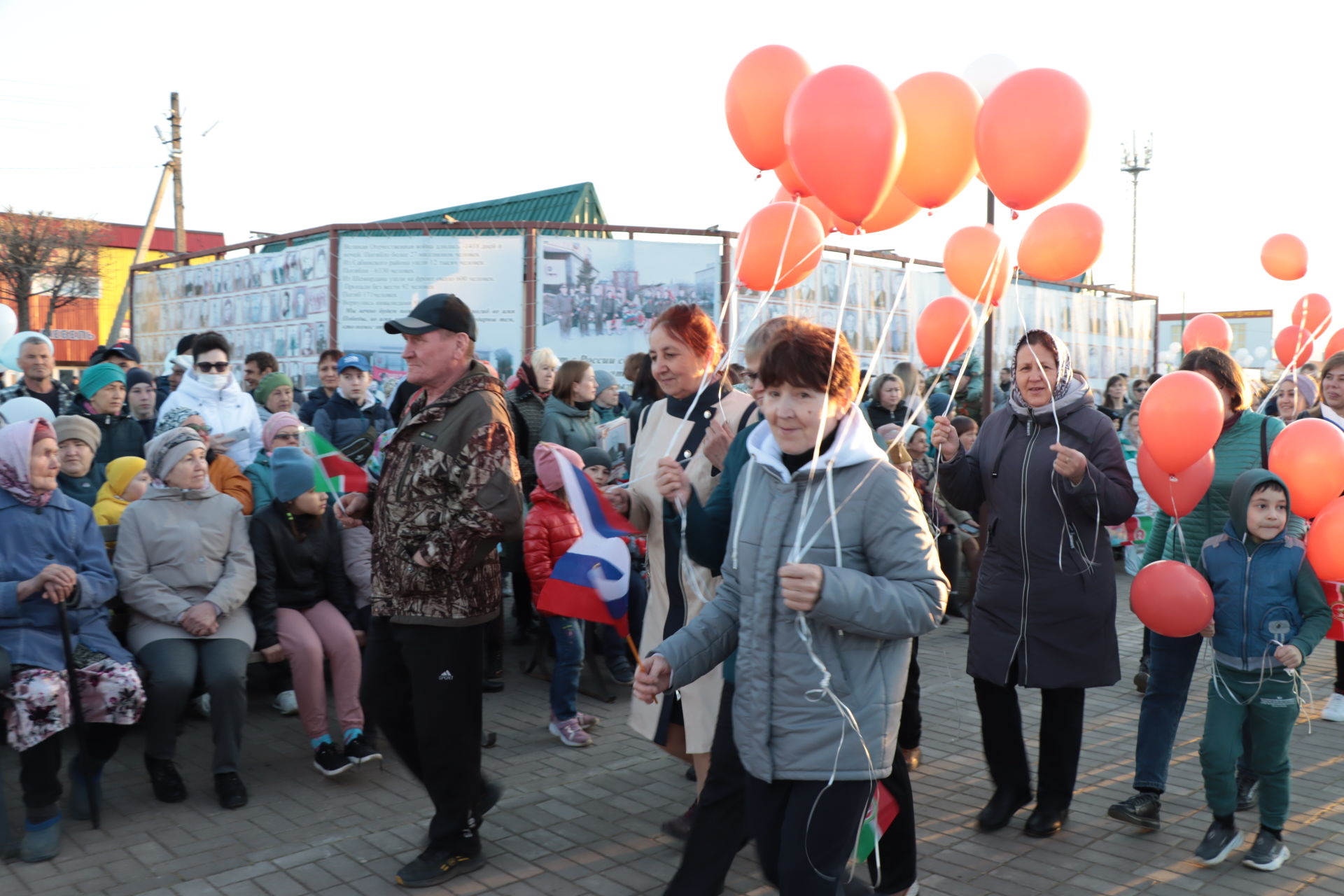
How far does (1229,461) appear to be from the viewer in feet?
15.0

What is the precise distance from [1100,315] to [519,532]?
18946 millimetres

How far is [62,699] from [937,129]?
175 inches

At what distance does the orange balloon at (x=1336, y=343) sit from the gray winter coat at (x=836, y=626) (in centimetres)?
490

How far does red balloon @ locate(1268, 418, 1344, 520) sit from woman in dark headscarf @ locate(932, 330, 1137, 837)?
702mm

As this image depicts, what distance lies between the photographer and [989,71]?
5121 millimetres

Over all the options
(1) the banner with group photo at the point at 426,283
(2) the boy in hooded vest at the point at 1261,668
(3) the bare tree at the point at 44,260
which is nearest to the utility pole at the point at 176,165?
(3) the bare tree at the point at 44,260

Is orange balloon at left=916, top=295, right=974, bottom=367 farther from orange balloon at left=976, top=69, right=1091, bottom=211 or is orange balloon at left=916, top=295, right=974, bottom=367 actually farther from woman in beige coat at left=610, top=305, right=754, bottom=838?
woman in beige coat at left=610, top=305, right=754, bottom=838

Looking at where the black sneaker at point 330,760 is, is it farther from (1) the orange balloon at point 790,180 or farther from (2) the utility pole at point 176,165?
(2) the utility pole at point 176,165

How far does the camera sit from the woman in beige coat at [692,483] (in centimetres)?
367

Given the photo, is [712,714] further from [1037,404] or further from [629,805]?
[1037,404]

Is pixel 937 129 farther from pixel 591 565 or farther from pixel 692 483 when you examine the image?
pixel 591 565

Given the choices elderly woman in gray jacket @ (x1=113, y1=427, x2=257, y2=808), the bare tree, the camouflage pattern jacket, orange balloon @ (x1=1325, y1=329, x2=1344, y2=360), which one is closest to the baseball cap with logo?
elderly woman in gray jacket @ (x1=113, y1=427, x2=257, y2=808)

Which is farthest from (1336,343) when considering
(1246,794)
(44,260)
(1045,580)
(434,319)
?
(44,260)

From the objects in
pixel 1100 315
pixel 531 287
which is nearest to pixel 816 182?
pixel 531 287
